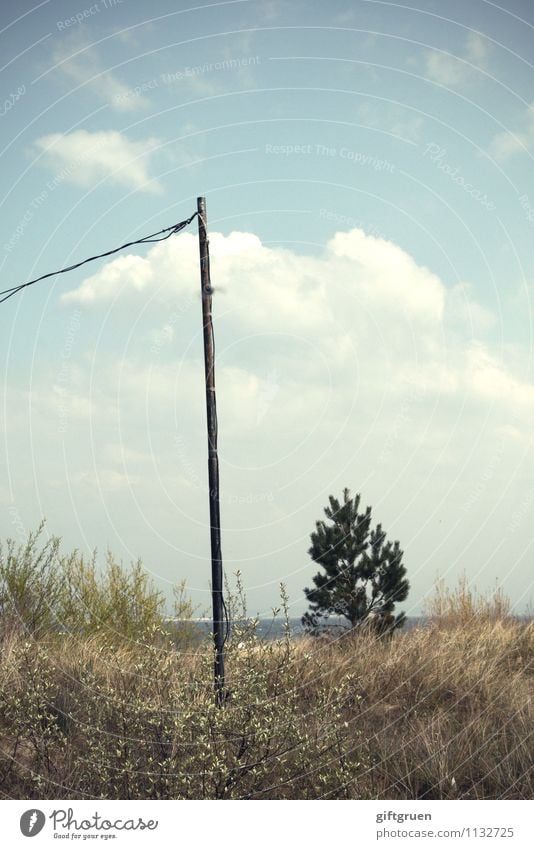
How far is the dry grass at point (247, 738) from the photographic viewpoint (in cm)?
650

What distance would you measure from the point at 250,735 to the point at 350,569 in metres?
11.1

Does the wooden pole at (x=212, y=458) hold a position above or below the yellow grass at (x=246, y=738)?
above

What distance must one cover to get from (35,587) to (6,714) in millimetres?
5268

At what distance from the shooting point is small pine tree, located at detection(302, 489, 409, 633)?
17.3 meters

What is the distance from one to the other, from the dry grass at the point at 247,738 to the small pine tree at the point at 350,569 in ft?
25.7

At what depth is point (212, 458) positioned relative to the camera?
26.2ft

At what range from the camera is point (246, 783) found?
6551 mm

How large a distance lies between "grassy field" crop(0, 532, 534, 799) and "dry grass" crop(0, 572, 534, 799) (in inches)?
0.6

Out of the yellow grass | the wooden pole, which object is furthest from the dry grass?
the wooden pole
